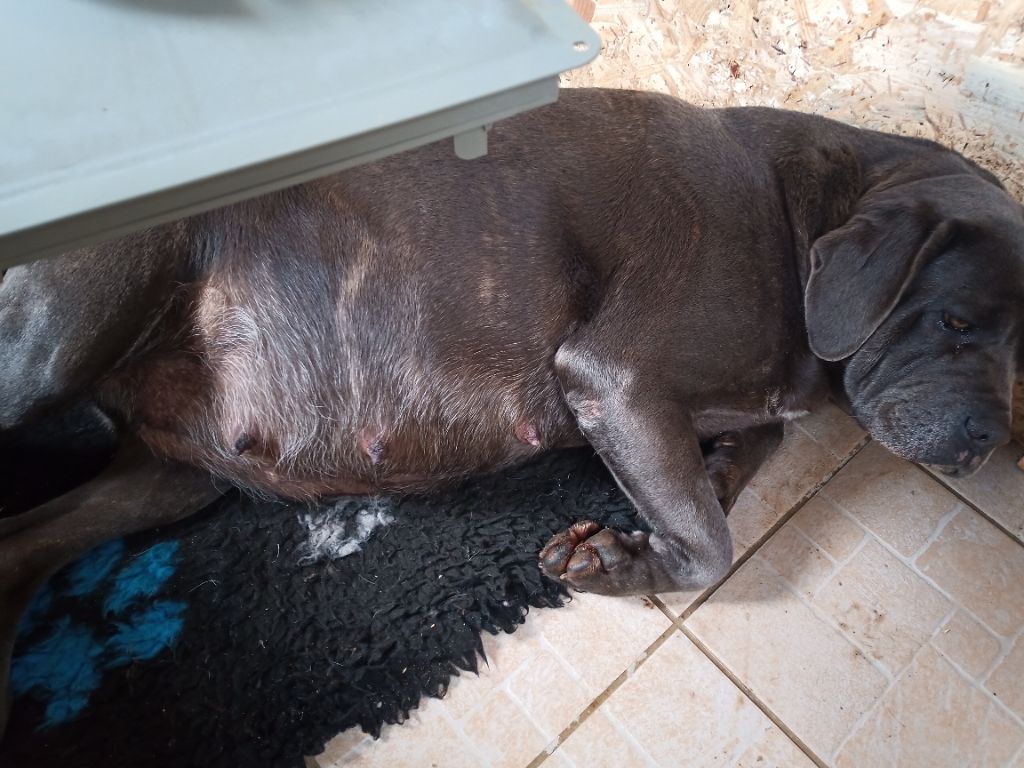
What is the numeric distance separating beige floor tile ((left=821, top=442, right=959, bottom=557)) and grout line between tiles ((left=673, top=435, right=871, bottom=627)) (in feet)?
0.04

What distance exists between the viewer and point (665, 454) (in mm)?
1770

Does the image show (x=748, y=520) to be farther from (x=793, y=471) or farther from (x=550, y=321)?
(x=550, y=321)

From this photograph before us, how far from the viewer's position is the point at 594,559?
180cm

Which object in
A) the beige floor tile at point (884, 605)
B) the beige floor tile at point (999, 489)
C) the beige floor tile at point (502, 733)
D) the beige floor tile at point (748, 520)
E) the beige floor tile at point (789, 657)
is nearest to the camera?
the beige floor tile at point (502, 733)

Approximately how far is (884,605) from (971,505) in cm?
44

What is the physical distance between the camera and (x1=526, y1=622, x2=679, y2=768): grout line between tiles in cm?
173

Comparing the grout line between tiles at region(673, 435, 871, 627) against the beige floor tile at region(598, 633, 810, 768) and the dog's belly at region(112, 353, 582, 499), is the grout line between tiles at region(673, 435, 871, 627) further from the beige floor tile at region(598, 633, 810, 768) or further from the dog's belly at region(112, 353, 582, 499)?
the dog's belly at region(112, 353, 582, 499)

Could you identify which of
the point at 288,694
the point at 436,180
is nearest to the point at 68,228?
the point at 436,180

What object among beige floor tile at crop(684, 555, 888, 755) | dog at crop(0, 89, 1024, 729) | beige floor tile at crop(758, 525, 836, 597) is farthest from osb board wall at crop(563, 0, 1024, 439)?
beige floor tile at crop(684, 555, 888, 755)

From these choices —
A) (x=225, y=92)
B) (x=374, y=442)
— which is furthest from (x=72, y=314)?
(x=225, y=92)

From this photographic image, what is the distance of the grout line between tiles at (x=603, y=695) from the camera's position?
1.73 m

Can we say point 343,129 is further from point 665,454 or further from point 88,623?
point 88,623

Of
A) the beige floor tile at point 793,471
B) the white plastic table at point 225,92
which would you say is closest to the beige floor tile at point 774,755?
the beige floor tile at point 793,471

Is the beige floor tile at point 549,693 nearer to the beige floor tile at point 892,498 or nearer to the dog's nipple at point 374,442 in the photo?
the dog's nipple at point 374,442
